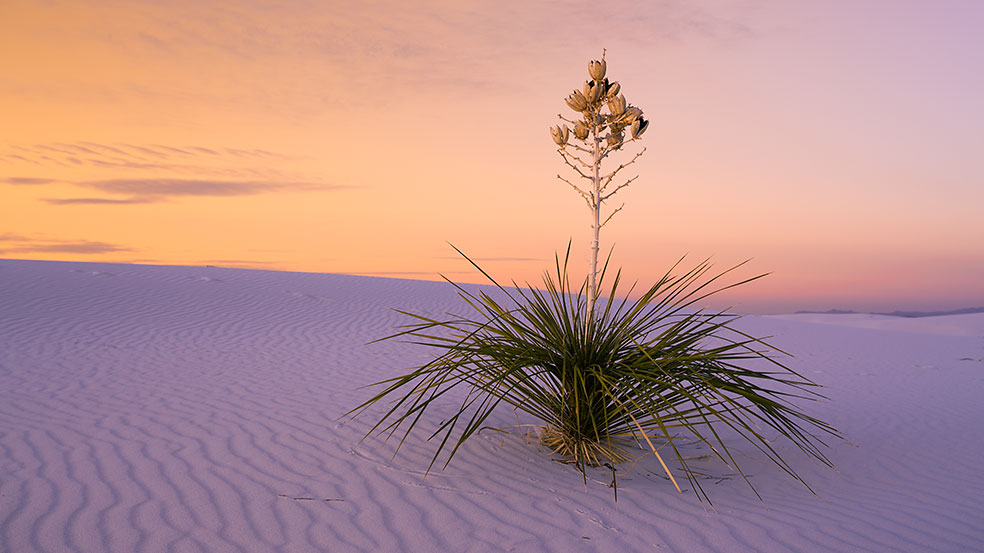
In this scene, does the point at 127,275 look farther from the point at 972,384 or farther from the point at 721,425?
the point at 972,384

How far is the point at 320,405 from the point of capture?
6.66 m

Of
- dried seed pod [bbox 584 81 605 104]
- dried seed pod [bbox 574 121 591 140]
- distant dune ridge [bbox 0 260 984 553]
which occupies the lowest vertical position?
distant dune ridge [bbox 0 260 984 553]

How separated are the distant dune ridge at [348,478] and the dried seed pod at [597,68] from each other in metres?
3.01

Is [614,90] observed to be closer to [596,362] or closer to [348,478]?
[596,362]

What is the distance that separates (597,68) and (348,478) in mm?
3552

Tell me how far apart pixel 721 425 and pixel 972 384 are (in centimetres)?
753

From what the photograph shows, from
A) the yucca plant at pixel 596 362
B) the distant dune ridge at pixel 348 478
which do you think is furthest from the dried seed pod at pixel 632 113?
the distant dune ridge at pixel 348 478

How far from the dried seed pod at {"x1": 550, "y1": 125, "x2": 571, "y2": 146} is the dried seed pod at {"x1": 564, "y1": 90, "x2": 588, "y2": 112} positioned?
0.68ft

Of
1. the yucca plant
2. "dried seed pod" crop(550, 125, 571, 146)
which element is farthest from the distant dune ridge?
"dried seed pod" crop(550, 125, 571, 146)

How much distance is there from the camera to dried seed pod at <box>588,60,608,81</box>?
4.95 meters

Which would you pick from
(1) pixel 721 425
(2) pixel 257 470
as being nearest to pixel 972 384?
(1) pixel 721 425

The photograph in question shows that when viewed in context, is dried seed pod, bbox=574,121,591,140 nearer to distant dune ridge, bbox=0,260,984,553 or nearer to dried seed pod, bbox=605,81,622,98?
dried seed pod, bbox=605,81,622,98

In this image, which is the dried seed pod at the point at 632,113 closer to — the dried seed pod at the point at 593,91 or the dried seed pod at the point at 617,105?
the dried seed pod at the point at 617,105

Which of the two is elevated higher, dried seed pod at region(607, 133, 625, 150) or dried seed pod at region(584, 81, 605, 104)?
dried seed pod at region(584, 81, 605, 104)
